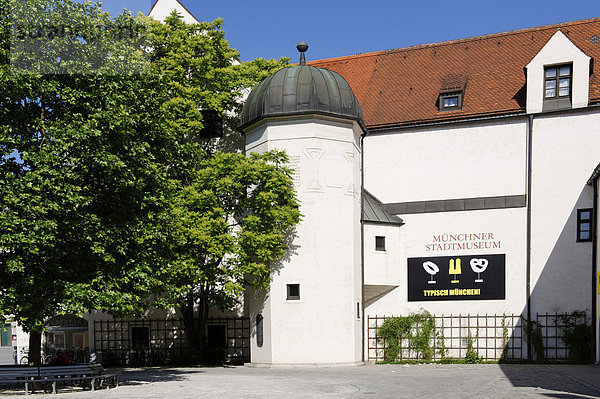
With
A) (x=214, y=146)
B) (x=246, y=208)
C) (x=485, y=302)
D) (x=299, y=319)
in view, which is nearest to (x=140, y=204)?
(x=246, y=208)

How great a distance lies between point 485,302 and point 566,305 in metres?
2.93

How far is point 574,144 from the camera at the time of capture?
85.5ft

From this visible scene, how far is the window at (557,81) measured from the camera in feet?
87.4

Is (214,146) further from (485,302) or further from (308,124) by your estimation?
(485,302)

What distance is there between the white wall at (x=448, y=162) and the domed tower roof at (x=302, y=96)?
120 inches

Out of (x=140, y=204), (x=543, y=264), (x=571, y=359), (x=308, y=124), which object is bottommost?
(x=571, y=359)

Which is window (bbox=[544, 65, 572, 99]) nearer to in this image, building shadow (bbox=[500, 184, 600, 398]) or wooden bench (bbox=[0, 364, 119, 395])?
building shadow (bbox=[500, 184, 600, 398])

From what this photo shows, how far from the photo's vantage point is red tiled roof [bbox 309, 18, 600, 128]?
28281 millimetres

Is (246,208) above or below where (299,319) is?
above

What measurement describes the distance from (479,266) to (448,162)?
4.39m

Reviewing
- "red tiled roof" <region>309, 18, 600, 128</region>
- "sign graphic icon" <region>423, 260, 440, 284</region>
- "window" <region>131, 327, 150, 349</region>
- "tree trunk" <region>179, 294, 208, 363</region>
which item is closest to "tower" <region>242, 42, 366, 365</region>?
"sign graphic icon" <region>423, 260, 440, 284</region>

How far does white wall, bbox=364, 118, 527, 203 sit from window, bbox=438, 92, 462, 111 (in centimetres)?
110

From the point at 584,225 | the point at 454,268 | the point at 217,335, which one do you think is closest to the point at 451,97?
the point at 454,268

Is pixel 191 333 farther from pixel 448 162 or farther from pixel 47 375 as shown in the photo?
pixel 448 162
